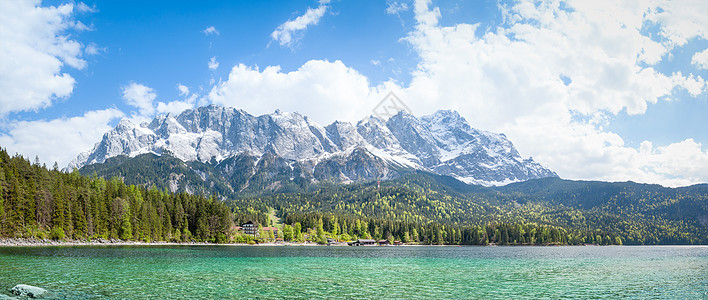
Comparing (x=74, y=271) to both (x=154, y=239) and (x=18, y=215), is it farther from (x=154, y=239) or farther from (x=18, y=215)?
(x=154, y=239)

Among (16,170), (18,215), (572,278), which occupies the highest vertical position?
(16,170)

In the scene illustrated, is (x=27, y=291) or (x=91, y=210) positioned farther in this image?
(x=91, y=210)

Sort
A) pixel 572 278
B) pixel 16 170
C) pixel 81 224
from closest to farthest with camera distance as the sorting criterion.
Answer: pixel 572 278 < pixel 16 170 < pixel 81 224

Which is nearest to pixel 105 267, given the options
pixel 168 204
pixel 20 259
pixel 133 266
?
pixel 133 266

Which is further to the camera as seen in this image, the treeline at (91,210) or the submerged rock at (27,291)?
the treeline at (91,210)

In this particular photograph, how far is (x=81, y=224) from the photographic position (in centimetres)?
11925

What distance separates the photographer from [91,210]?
404ft

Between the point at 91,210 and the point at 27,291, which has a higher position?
the point at 91,210

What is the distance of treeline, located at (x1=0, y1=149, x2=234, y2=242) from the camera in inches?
4013

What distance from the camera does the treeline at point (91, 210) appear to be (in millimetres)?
101938

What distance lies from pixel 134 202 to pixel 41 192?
107ft

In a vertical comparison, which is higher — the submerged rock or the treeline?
the treeline

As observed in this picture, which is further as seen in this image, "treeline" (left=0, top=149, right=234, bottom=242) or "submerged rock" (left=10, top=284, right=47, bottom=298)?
"treeline" (left=0, top=149, right=234, bottom=242)

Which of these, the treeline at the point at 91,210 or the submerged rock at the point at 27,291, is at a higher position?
the treeline at the point at 91,210
